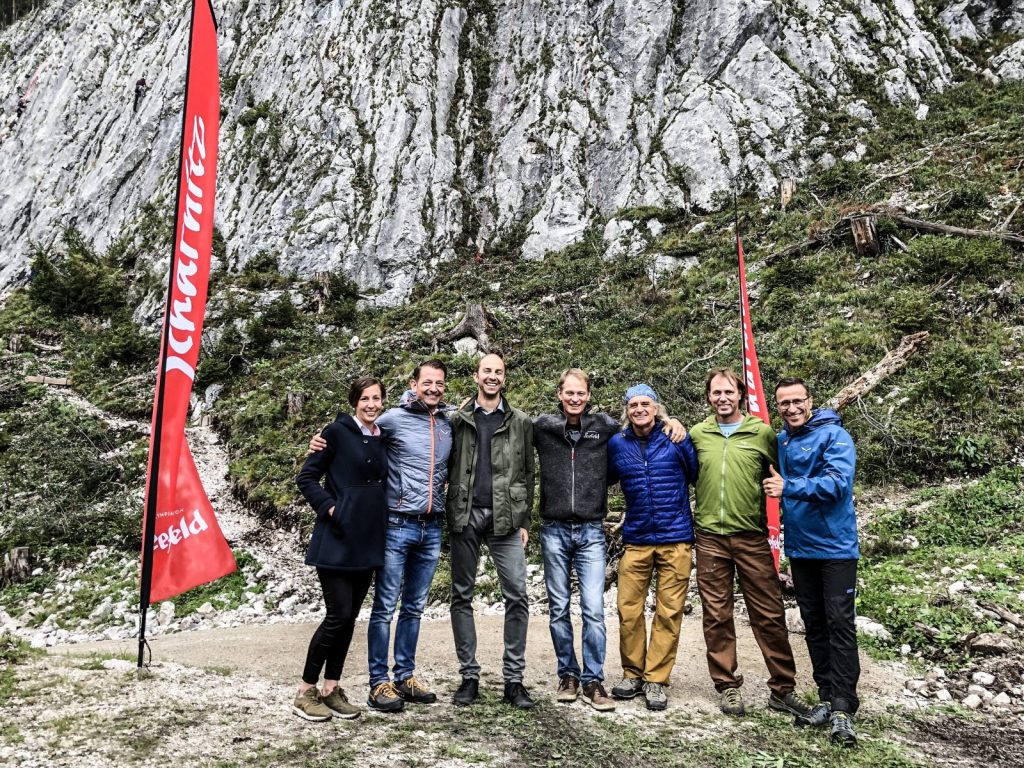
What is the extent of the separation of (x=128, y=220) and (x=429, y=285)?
662 inches

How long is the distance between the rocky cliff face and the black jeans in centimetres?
1899

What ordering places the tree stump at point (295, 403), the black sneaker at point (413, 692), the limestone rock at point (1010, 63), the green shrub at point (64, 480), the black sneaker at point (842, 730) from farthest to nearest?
the limestone rock at point (1010, 63), the tree stump at point (295, 403), the green shrub at point (64, 480), the black sneaker at point (413, 692), the black sneaker at point (842, 730)

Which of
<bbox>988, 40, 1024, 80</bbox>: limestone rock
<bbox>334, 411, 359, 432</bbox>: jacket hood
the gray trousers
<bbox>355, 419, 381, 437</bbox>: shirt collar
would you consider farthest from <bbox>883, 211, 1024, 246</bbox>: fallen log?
<bbox>334, 411, 359, 432</bbox>: jacket hood

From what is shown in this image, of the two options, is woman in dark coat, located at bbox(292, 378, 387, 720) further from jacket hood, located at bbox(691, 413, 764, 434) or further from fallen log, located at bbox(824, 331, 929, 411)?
fallen log, located at bbox(824, 331, 929, 411)

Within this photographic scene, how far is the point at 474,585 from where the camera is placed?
388cm

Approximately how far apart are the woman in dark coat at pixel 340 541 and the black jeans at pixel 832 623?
2.80 metres

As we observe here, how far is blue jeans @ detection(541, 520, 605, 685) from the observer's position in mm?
3904

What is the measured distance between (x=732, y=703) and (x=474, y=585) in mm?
1850

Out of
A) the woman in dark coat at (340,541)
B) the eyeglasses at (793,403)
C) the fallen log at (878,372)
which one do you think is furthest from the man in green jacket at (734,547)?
the fallen log at (878,372)

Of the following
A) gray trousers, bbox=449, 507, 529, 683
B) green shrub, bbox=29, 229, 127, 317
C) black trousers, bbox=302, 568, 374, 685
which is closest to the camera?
black trousers, bbox=302, 568, 374, 685

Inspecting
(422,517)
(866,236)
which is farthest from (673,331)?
(422,517)

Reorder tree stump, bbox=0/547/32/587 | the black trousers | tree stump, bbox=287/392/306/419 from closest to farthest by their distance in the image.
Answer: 1. the black trousers
2. tree stump, bbox=0/547/32/587
3. tree stump, bbox=287/392/306/419

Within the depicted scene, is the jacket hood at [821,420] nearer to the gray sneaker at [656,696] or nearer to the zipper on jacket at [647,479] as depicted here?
the zipper on jacket at [647,479]

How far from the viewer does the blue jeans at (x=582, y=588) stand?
3.90 meters
